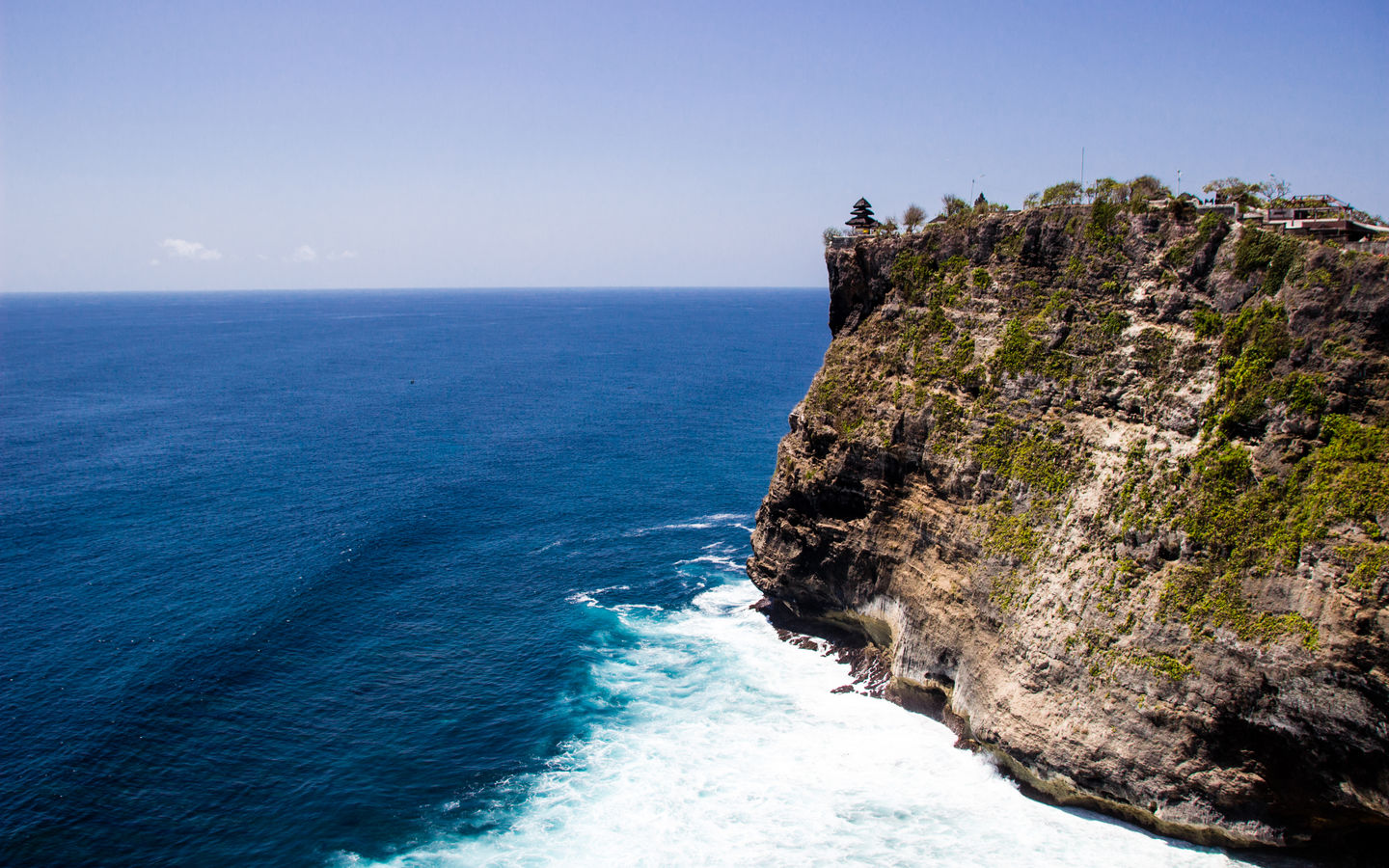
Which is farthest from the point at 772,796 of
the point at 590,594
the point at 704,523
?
the point at 704,523

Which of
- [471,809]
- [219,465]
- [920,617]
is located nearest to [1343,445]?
[920,617]

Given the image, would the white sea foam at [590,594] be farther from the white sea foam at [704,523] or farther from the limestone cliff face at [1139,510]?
the limestone cliff face at [1139,510]

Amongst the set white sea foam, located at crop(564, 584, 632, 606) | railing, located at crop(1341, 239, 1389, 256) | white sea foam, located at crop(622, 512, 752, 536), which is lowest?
white sea foam, located at crop(564, 584, 632, 606)

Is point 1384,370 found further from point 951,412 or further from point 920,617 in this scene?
point 920,617

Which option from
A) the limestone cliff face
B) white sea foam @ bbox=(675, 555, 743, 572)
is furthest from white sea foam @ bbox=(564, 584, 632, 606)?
the limestone cliff face

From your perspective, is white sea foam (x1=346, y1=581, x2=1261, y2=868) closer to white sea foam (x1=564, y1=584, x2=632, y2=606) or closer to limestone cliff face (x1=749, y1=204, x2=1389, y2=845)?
limestone cliff face (x1=749, y1=204, x2=1389, y2=845)

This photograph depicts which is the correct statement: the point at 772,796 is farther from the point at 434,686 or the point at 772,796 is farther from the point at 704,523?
the point at 704,523

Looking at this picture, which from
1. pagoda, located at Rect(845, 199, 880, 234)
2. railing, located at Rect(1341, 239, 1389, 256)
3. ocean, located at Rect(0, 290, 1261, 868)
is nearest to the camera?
railing, located at Rect(1341, 239, 1389, 256)
